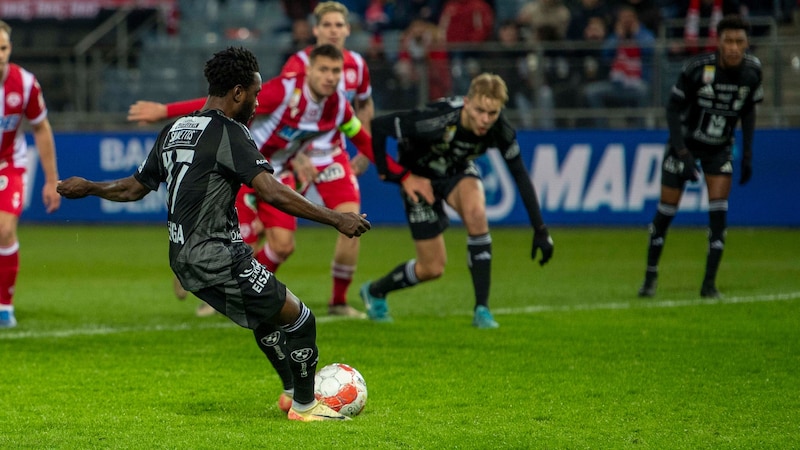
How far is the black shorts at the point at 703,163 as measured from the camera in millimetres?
10266

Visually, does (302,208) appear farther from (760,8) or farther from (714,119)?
(760,8)

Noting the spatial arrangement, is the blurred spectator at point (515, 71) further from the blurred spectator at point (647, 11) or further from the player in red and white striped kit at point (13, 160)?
the player in red and white striped kit at point (13, 160)

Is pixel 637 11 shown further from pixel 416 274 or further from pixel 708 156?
pixel 416 274

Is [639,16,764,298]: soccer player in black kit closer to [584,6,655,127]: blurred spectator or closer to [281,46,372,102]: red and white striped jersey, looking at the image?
[281,46,372,102]: red and white striped jersey

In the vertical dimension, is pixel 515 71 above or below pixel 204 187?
below

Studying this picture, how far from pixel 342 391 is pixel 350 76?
14.1 ft

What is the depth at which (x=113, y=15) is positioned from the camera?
75.8ft

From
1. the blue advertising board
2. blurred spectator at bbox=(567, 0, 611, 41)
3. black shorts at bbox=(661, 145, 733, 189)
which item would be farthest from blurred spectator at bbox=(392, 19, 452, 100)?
black shorts at bbox=(661, 145, 733, 189)

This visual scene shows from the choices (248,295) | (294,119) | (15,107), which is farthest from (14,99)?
(248,295)

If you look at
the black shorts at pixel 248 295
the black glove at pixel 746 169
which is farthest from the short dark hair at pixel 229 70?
the black glove at pixel 746 169

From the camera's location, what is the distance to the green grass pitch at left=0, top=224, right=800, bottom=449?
5.51 metres

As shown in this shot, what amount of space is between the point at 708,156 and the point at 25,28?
1717cm

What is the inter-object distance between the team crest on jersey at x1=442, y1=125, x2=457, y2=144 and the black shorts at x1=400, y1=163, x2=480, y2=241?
0.36 metres

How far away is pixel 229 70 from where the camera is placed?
17.7ft
